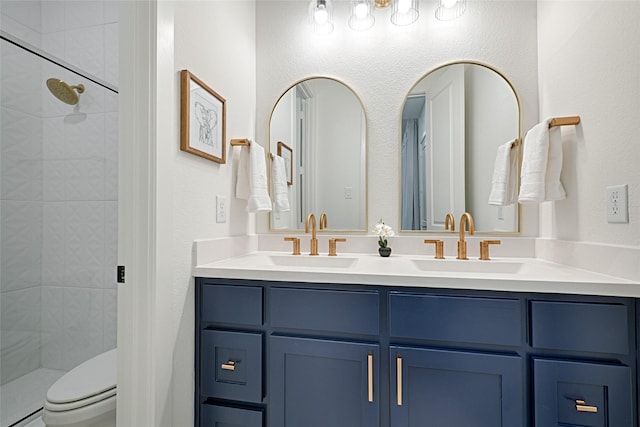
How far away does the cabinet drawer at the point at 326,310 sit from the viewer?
1.13m

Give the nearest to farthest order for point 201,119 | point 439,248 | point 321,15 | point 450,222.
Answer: point 201,119
point 439,248
point 450,222
point 321,15

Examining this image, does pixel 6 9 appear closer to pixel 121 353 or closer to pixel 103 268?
pixel 103 268

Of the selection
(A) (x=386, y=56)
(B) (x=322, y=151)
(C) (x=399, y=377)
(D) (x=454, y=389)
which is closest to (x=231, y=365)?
(C) (x=399, y=377)

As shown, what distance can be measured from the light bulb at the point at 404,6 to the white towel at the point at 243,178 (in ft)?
3.75

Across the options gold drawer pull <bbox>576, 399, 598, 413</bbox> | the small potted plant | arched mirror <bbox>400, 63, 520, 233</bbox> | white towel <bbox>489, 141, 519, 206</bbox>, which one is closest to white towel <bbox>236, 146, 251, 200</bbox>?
the small potted plant

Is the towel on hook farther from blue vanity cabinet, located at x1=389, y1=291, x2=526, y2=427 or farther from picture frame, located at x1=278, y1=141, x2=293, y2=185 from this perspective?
picture frame, located at x1=278, y1=141, x2=293, y2=185

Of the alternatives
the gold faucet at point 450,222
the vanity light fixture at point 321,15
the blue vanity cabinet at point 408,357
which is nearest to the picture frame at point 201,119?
the blue vanity cabinet at point 408,357

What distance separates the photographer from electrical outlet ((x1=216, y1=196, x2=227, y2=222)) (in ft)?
4.82

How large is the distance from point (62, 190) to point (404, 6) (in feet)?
7.51

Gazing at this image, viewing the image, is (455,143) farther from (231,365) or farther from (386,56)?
(231,365)

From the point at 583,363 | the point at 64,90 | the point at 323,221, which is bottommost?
the point at 583,363

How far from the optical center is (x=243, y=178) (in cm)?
164

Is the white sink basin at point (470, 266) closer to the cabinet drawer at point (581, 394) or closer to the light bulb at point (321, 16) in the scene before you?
the cabinet drawer at point (581, 394)

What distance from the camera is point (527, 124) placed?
1609mm
